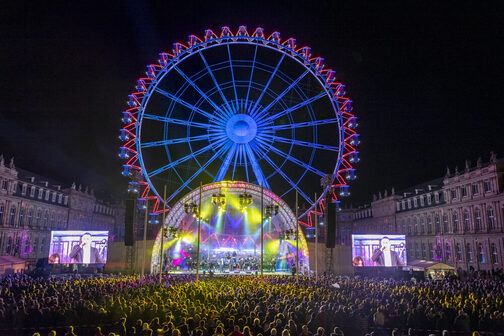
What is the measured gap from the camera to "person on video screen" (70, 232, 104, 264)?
51.2 metres

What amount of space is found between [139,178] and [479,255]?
52.6 m

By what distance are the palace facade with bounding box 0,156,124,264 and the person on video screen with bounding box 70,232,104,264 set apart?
15.3 metres

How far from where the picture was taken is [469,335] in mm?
15656

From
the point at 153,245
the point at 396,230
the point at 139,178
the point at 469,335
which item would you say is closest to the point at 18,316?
the point at 469,335

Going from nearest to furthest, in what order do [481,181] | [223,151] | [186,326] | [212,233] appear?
[186,326]
[223,151]
[481,181]
[212,233]

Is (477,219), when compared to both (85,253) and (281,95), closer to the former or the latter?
(281,95)

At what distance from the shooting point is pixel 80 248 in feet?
169

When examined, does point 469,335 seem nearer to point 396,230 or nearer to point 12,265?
point 12,265

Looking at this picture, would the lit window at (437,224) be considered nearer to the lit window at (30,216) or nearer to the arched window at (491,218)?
the arched window at (491,218)

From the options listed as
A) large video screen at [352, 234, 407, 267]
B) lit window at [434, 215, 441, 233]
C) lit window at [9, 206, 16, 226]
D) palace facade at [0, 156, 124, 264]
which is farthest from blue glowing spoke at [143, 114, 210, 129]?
lit window at [434, 215, 441, 233]

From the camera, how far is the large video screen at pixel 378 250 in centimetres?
5397

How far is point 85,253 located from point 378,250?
→ 135ft

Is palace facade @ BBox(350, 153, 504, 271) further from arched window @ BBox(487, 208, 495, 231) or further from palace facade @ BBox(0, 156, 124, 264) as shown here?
palace facade @ BBox(0, 156, 124, 264)

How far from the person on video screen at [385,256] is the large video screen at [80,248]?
3818 centimetres
